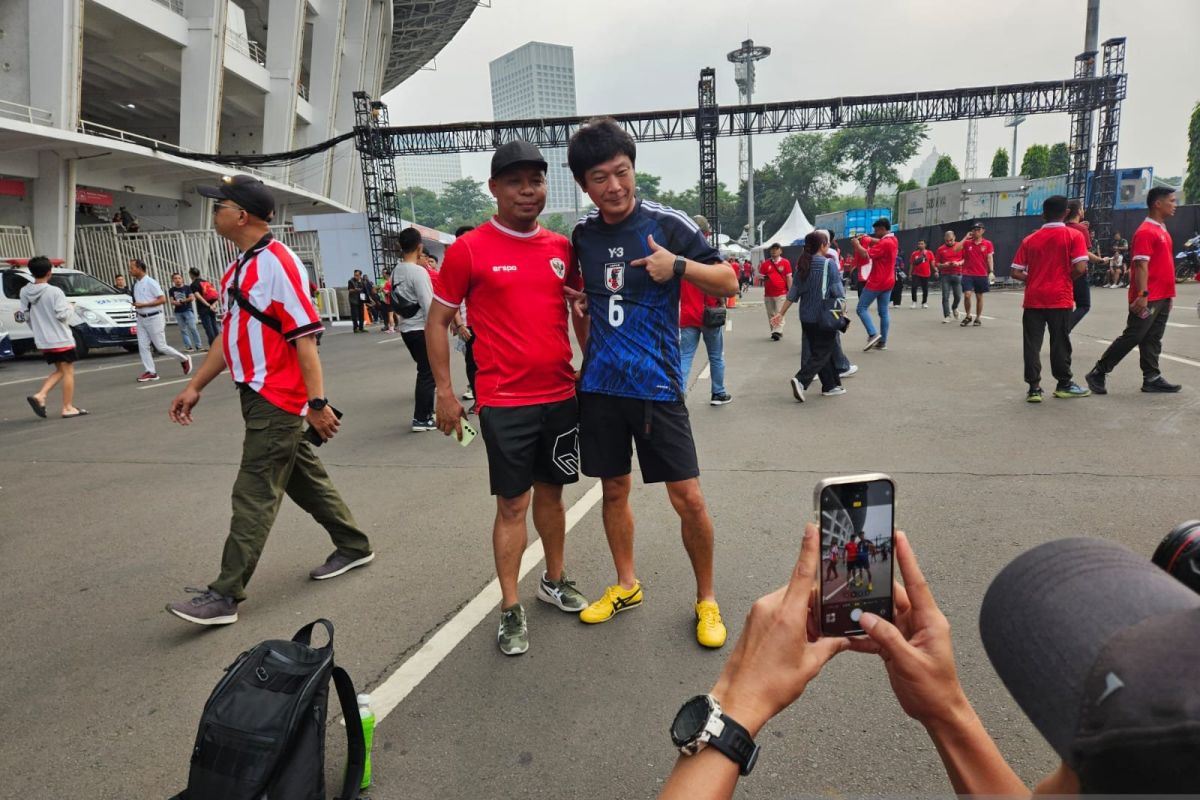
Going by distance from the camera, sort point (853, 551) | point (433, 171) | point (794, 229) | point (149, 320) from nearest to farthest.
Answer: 1. point (853, 551)
2. point (149, 320)
3. point (794, 229)
4. point (433, 171)

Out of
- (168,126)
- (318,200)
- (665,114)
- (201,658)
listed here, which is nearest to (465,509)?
(201,658)

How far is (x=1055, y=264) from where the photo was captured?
6570 mm

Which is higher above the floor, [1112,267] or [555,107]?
[555,107]

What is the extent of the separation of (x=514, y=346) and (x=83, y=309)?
15700 millimetres

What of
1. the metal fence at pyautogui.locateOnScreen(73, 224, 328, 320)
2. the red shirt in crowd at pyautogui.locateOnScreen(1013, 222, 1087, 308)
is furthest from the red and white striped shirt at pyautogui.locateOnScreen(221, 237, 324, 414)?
the metal fence at pyautogui.locateOnScreen(73, 224, 328, 320)

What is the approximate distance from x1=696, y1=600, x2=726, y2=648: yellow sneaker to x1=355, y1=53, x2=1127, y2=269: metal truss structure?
26.3 meters

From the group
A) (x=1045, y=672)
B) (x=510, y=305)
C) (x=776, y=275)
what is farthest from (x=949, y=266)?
(x=1045, y=672)

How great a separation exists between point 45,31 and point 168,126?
55.3ft

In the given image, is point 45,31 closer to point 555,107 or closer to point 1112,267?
point 1112,267

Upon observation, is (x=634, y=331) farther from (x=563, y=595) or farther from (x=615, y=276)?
(x=563, y=595)

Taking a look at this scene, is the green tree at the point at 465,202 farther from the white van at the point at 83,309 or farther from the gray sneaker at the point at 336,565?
the gray sneaker at the point at 336,565

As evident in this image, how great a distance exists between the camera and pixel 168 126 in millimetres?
33906

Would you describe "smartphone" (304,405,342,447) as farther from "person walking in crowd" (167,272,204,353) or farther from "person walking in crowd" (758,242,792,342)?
"person walking in crowd" (167,272,204,353)

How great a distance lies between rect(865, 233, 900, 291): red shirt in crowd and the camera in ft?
33.3
